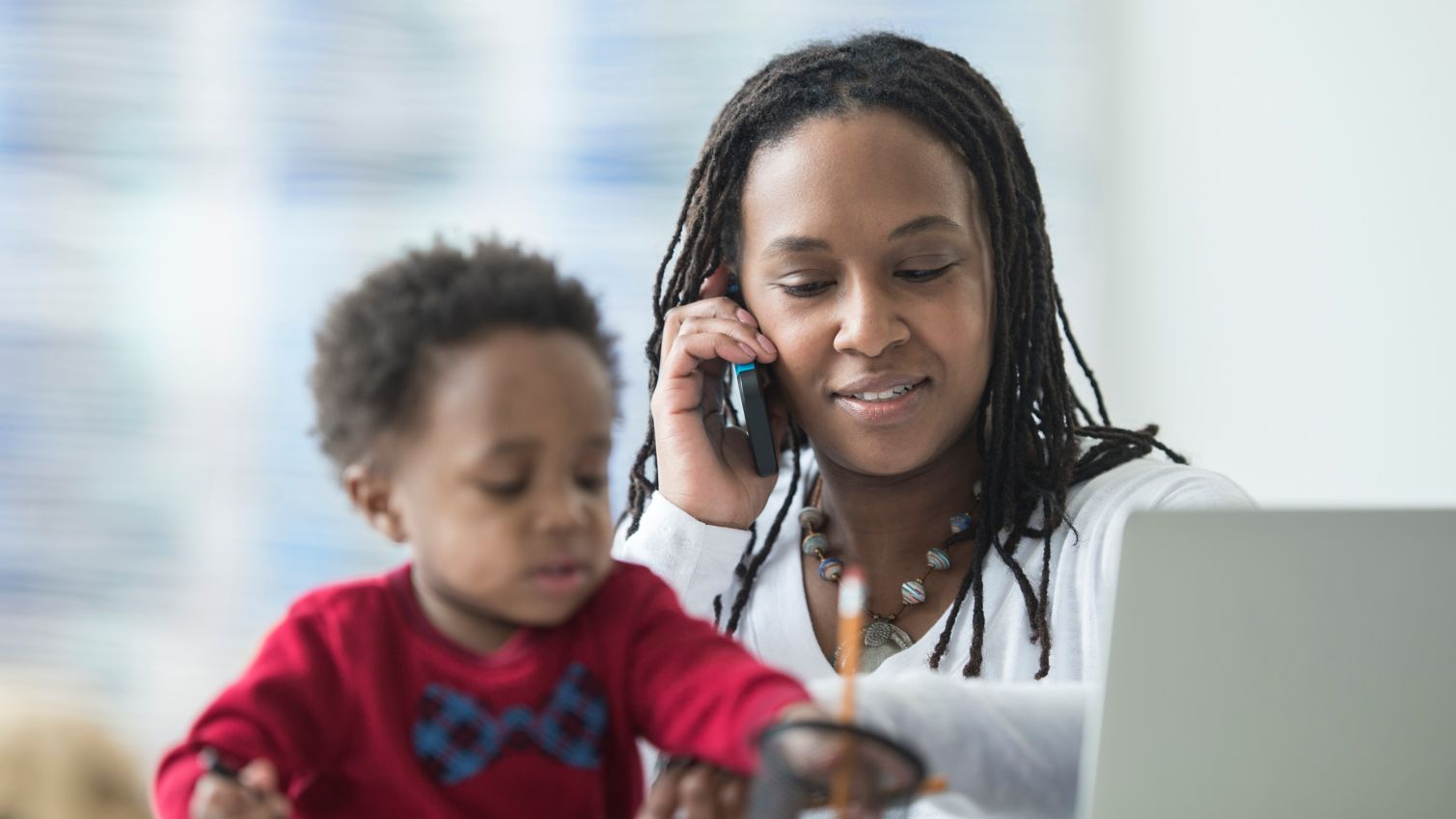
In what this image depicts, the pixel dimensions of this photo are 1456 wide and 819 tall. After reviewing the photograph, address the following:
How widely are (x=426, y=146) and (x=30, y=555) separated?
0.88 m

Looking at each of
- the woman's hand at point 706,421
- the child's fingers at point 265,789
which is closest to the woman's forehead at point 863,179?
the woman's hand at point 706,421

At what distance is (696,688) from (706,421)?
2.51ft

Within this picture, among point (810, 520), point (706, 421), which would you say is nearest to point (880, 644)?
point (810, 520)

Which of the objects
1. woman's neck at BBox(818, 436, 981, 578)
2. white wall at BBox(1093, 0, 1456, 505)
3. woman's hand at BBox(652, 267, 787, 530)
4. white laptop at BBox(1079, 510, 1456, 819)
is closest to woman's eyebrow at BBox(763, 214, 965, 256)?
woman's hand at BBox(652, 267, 787, 530)

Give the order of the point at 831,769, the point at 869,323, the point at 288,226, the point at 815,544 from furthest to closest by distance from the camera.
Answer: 1. the point at 288,226
2. the point at 815,544
3. the point at 869,323
4. the point at 831,769

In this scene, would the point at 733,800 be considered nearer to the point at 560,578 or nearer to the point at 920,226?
the point at 560,578

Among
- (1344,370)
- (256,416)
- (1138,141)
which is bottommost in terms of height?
(256,416)

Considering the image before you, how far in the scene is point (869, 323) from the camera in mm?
1278

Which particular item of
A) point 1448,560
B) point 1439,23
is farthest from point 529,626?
point 1439,23

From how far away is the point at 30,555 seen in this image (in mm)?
2133

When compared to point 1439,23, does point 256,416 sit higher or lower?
lower

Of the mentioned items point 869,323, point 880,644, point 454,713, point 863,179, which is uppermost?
point 863,179

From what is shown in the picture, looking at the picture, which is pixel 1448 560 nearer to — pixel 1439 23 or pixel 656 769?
pixel 656 769

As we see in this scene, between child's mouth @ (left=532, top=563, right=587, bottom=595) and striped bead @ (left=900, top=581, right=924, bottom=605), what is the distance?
2.43ft
